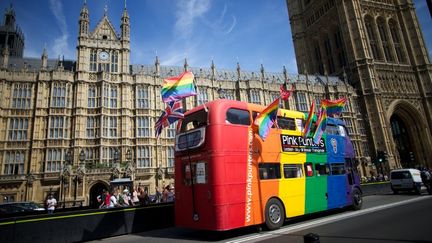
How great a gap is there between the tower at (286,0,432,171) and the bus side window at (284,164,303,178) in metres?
43.8

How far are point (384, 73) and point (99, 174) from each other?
5868 cm

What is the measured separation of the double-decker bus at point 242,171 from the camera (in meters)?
9.20

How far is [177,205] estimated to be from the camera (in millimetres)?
10492

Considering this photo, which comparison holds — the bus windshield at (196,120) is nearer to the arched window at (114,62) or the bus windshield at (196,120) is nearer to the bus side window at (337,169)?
the bus side window at (337,169)

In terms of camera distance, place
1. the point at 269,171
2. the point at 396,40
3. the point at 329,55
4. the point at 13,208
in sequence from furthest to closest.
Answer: the point at 329,55, the point at 396,40, the point at 13,208, the point at 269,171

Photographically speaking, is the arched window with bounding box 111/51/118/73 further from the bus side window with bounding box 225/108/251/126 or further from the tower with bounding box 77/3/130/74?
the bus side window with bounding box 225/108/251/126

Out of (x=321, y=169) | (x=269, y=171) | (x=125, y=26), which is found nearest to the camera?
(x=269, y=171)

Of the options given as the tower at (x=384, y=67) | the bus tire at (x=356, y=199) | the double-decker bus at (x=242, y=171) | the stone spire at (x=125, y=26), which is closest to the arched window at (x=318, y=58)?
the tower at (x=384, y=67)

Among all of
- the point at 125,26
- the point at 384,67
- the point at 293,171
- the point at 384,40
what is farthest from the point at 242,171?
the point at 384,40

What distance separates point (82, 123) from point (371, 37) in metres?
62.3

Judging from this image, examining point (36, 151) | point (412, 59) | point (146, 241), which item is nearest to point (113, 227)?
point (146, 241)

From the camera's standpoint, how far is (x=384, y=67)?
5778 cm

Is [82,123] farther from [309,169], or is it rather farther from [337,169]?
[337,169]

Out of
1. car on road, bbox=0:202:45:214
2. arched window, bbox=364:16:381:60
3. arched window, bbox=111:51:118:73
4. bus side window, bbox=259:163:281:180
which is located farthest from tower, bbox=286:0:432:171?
car on road, bbox=0:202:45:214
